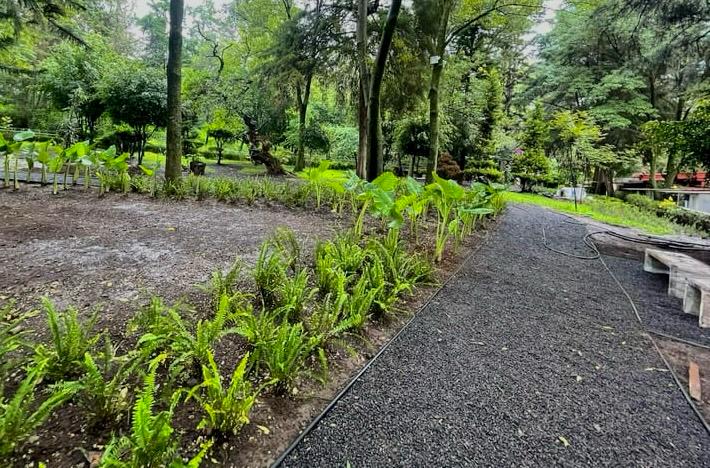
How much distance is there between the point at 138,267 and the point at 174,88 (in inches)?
159

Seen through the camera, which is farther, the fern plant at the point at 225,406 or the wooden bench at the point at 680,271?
the wooden bench at the point at 680,271

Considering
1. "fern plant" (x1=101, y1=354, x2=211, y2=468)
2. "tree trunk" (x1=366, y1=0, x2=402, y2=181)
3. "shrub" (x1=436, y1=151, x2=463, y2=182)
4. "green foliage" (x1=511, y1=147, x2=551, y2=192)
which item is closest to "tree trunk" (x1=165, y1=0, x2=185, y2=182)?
"tree trunk" (x1=366, y1=0, x2=402, y2=181)

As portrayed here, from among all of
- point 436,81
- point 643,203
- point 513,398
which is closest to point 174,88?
point 436,81

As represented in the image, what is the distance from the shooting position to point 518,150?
12727 millimetres

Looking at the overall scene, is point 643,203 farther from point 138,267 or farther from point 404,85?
point 138,267

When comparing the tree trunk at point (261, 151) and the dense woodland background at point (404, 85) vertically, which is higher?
the dense woodland background at point (404, 85)

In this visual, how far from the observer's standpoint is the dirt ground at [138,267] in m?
1.13

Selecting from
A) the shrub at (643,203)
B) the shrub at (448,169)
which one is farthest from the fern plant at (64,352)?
the shrub at (643,203)

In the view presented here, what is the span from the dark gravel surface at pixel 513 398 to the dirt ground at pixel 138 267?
14cm

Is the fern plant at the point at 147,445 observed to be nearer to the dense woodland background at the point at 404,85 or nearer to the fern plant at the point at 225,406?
the fern plant at the point at 225,406

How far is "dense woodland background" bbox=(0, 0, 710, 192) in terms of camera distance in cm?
654

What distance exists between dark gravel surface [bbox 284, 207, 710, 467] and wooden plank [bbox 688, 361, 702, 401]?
0.23 ft

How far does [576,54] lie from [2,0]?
17757 millimetres

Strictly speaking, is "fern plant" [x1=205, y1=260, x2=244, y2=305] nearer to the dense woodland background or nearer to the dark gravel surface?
the dark gravel surface
